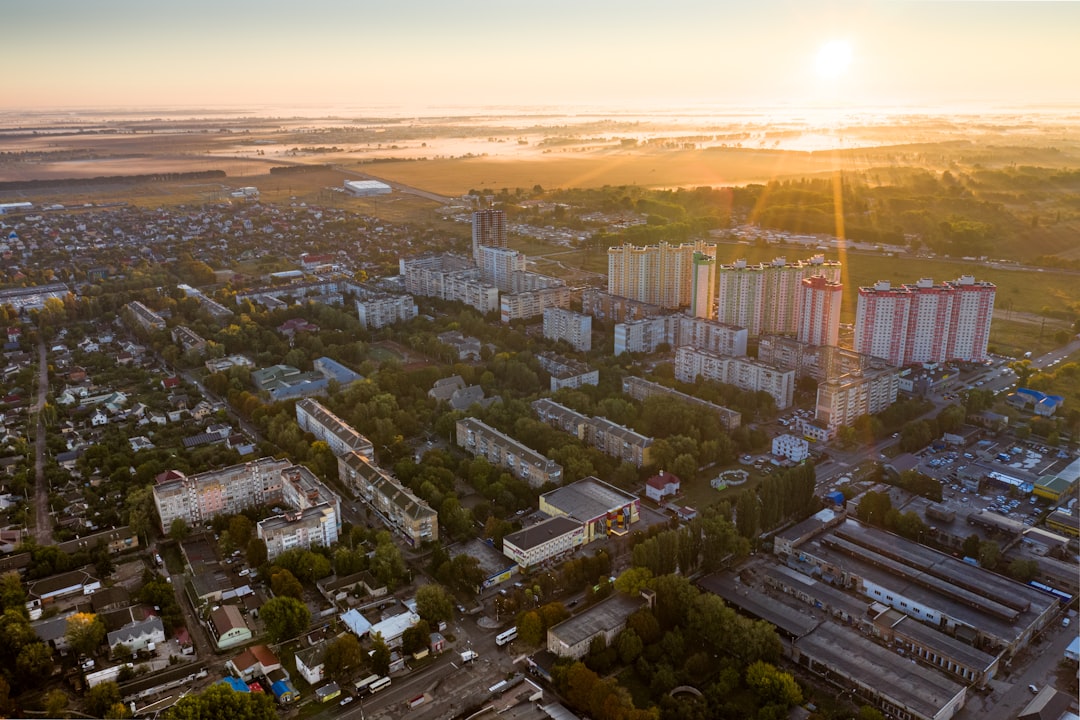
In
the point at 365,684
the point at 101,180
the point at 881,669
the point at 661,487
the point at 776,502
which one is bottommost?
the point at 365,684

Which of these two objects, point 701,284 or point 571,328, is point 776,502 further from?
point 701,284

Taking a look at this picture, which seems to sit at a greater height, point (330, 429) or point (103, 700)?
point (330, 429)

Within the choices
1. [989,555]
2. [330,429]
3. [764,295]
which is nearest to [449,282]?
[764,295]

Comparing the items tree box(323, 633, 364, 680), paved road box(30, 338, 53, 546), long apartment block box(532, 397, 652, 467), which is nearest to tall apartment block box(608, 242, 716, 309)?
long apartment block box(532, 397, 652, 467)

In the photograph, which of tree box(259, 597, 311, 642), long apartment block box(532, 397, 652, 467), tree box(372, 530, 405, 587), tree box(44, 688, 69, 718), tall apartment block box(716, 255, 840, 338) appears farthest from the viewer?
tall apartment block box(716, 255, 840, 338)

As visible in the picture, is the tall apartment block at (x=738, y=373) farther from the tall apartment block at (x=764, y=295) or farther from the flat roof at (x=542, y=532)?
the flat roof at (x=542, y=532)

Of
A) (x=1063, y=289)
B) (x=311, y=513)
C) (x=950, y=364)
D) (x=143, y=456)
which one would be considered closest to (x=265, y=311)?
(x=143, y=456)

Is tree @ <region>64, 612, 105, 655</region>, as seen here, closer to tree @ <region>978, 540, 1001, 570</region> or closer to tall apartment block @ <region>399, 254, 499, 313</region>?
tree @ <region>978, 540, 1001, 570</region>

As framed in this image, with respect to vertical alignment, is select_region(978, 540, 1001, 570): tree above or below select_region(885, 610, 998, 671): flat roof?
above
